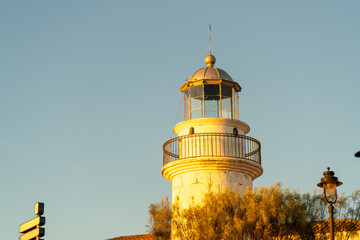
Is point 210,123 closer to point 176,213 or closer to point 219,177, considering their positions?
point 219,177

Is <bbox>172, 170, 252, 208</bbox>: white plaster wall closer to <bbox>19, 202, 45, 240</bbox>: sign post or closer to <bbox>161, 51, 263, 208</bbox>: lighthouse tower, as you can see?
<bbox>161, 51, 263, 208</bbox>: lighthouse tower

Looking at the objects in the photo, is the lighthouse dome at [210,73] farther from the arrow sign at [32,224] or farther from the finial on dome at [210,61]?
the arrow sign at [32,224]

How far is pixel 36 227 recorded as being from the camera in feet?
35.4

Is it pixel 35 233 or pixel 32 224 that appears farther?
pixel 32 224

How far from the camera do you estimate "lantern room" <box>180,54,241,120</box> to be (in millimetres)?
22641

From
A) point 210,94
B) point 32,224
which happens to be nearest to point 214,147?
point 210,94

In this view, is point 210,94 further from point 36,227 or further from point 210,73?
point 36,227

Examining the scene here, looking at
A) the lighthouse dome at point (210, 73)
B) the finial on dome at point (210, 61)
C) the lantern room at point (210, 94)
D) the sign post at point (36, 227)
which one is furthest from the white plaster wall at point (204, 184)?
the sign post at point (36, 227)

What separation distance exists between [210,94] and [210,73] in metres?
0.80

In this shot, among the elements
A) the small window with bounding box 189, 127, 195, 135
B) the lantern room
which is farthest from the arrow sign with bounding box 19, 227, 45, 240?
the lantern room

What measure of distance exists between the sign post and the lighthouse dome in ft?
41.6

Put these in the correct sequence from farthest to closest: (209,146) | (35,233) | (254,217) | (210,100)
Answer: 1. (210,100)
2. (209,146)
3. (254,217)
4. (35,233)

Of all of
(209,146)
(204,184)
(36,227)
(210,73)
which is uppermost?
(210,73)

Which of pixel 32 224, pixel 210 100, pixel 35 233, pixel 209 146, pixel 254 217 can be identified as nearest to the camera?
pixel 35 233
